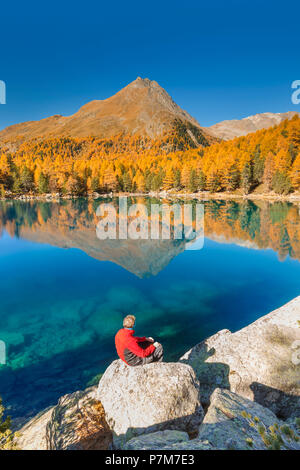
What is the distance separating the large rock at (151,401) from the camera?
5.28m

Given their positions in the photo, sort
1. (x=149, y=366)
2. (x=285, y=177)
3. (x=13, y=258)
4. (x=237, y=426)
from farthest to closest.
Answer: (x=285, y=177), (x=13, y=258), (x=149, y=366), (x=237, y=426)

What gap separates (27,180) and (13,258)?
8799 centimetres

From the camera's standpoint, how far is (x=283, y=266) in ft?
72.8

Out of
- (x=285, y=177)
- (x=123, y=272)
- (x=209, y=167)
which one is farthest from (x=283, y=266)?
(x=209, y=167)

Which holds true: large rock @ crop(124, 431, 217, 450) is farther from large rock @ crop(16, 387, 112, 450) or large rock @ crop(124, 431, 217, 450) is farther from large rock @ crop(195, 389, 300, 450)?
large rock @ crop(16, 387, 112, 450)

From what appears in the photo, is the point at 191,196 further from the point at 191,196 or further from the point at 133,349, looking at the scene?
the point at 133,349

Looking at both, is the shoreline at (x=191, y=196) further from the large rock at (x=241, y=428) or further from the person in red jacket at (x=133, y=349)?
the large rock at (x=241, y=428)

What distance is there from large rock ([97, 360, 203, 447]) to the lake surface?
390 cm

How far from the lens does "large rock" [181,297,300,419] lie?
643 cm

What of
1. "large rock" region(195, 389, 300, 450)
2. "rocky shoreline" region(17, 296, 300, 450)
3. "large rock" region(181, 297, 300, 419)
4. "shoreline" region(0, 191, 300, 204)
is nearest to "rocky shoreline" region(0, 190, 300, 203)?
"shoreline" region(0, 191, 300, 204)

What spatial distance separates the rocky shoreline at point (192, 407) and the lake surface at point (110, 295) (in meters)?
3.24

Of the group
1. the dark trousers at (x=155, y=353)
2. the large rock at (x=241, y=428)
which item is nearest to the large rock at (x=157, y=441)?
the large rock at (x=241, y=428)

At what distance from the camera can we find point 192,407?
5.61m
